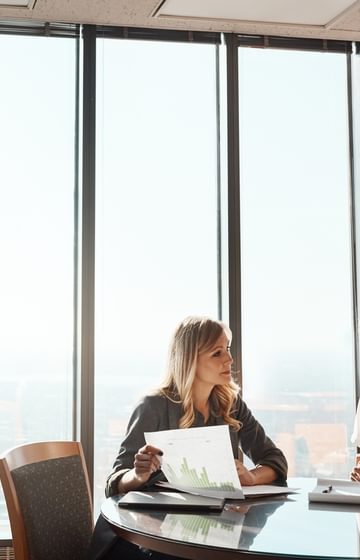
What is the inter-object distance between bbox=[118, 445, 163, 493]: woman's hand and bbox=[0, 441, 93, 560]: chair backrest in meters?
0.17

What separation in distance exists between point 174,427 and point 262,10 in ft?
6.37

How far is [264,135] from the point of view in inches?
158

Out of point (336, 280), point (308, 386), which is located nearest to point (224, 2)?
point (336, 280)

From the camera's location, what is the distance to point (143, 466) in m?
2.40

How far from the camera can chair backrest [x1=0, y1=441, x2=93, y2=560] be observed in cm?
219

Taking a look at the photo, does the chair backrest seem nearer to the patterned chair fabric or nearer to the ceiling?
the patterned chair fabric

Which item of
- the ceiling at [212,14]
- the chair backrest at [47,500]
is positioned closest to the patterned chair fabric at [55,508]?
the chair backrest at [47,500]

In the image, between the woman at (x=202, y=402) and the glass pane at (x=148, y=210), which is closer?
the woman at (x=202, y=402)

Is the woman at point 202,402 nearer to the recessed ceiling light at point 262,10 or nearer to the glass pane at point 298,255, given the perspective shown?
the glass pane at point 298,255

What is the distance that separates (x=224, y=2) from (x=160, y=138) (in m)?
0.69

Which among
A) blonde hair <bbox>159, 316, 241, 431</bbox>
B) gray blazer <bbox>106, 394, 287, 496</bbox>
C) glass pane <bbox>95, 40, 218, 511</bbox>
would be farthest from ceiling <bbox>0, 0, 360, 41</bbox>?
gray blazer <bbox>106, 394, 287, 496</bbox>

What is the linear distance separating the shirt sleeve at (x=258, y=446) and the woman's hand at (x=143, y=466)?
1.75 ft

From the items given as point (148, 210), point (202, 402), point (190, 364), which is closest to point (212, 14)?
point (148, 210)

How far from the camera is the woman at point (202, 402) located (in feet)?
9.18
